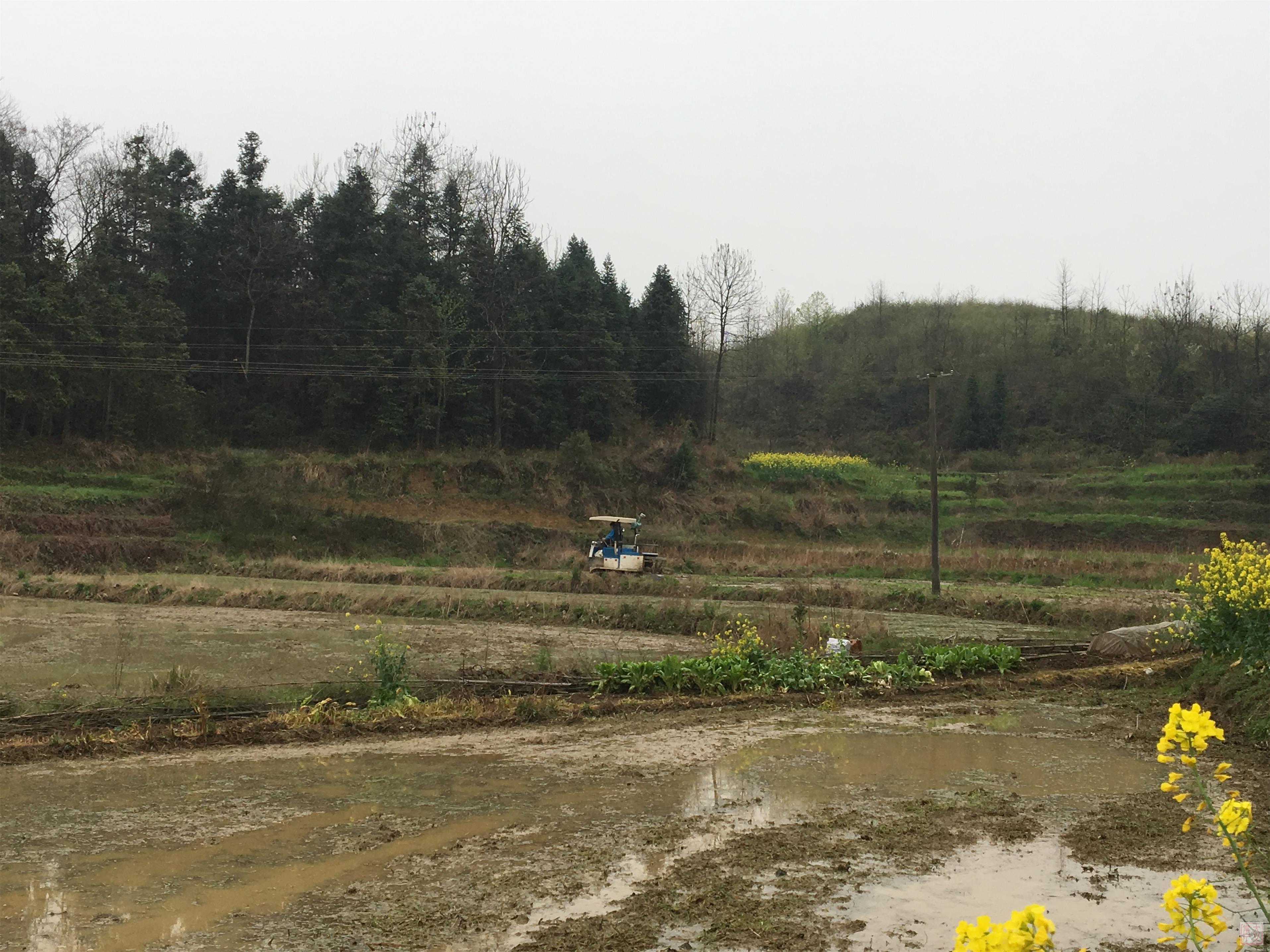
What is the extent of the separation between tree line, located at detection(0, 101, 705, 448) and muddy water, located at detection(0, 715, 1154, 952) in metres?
41.3

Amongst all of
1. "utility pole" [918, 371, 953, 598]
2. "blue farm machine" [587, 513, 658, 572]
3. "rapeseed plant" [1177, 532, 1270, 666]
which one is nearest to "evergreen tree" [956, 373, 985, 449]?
"blue farm machine" [587, 513, 658, 572]

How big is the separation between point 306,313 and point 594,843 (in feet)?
169

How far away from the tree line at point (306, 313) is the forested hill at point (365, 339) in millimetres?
122

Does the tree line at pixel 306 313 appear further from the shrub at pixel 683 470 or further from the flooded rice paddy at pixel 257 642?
the flooded rice paddy at pixel 257 642

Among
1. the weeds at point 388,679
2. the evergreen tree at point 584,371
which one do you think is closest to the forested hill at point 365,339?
the evergreen tree at point 584,371

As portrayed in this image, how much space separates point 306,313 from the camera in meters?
56.0

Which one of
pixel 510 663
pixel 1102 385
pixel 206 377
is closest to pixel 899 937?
pixel 510 663

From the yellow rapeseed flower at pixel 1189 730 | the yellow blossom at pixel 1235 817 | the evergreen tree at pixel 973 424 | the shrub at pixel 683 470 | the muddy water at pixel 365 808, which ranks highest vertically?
the evergreen tree at pixel 973 424

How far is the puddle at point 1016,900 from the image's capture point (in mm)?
7117

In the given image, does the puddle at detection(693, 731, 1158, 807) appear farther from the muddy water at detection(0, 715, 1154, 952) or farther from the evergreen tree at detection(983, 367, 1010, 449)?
the evergreen tree at detection(983, 367, 1010, 449)

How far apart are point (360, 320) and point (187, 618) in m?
32.1

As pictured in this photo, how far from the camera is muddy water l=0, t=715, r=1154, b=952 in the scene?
7711 mm

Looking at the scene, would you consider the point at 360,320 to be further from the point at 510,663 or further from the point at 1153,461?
the point at 1153,461

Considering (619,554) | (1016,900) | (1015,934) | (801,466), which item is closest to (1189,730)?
(1015,934)
